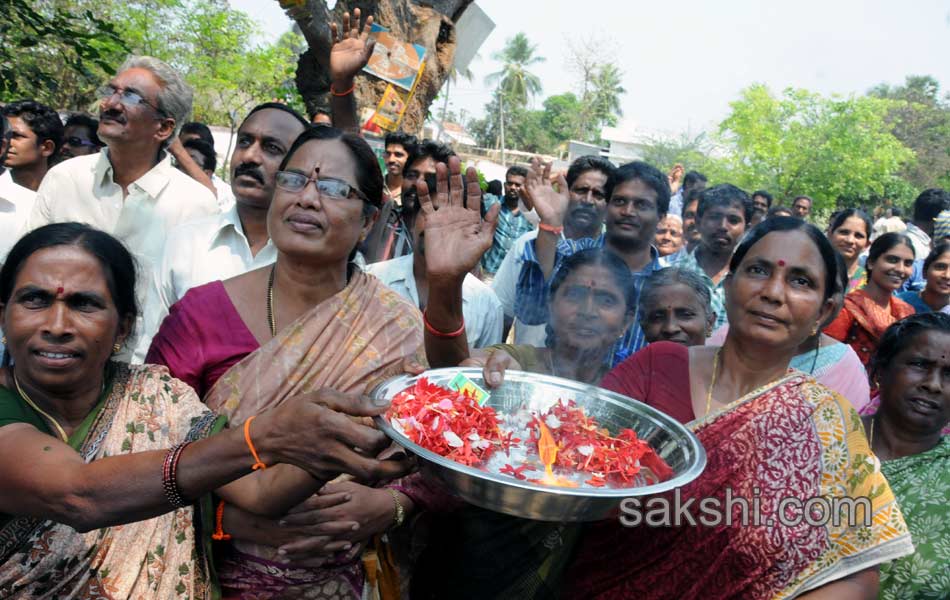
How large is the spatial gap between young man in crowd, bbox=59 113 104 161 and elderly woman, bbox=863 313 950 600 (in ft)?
22.3

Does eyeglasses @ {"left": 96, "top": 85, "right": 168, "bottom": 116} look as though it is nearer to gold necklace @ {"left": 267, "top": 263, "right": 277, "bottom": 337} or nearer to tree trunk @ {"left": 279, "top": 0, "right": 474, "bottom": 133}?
gold necklace @ {"left": 267, "top": 263, "right": 277, "bottom": 337}

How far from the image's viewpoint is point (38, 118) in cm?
552

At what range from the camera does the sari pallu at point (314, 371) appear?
220 cm

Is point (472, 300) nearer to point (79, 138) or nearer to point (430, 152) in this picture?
point (430, 152)

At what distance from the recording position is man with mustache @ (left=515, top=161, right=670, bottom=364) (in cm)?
434

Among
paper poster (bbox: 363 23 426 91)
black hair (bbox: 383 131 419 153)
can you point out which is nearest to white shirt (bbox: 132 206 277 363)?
black hair (bbox: 383 131 419 153)

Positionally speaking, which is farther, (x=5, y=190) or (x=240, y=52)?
(x=240, y=52)

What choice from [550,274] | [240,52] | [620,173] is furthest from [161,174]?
[240,52]

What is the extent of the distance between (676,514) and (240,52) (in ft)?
78.9

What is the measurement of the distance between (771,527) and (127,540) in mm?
1958

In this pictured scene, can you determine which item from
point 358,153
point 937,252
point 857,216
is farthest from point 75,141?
point 937,252

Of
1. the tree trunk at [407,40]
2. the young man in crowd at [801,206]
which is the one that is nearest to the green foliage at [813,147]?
the young man in crowd at [801,206]

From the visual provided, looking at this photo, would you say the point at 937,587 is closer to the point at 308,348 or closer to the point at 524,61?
the point at 308,348

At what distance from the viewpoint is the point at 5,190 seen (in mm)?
4191
